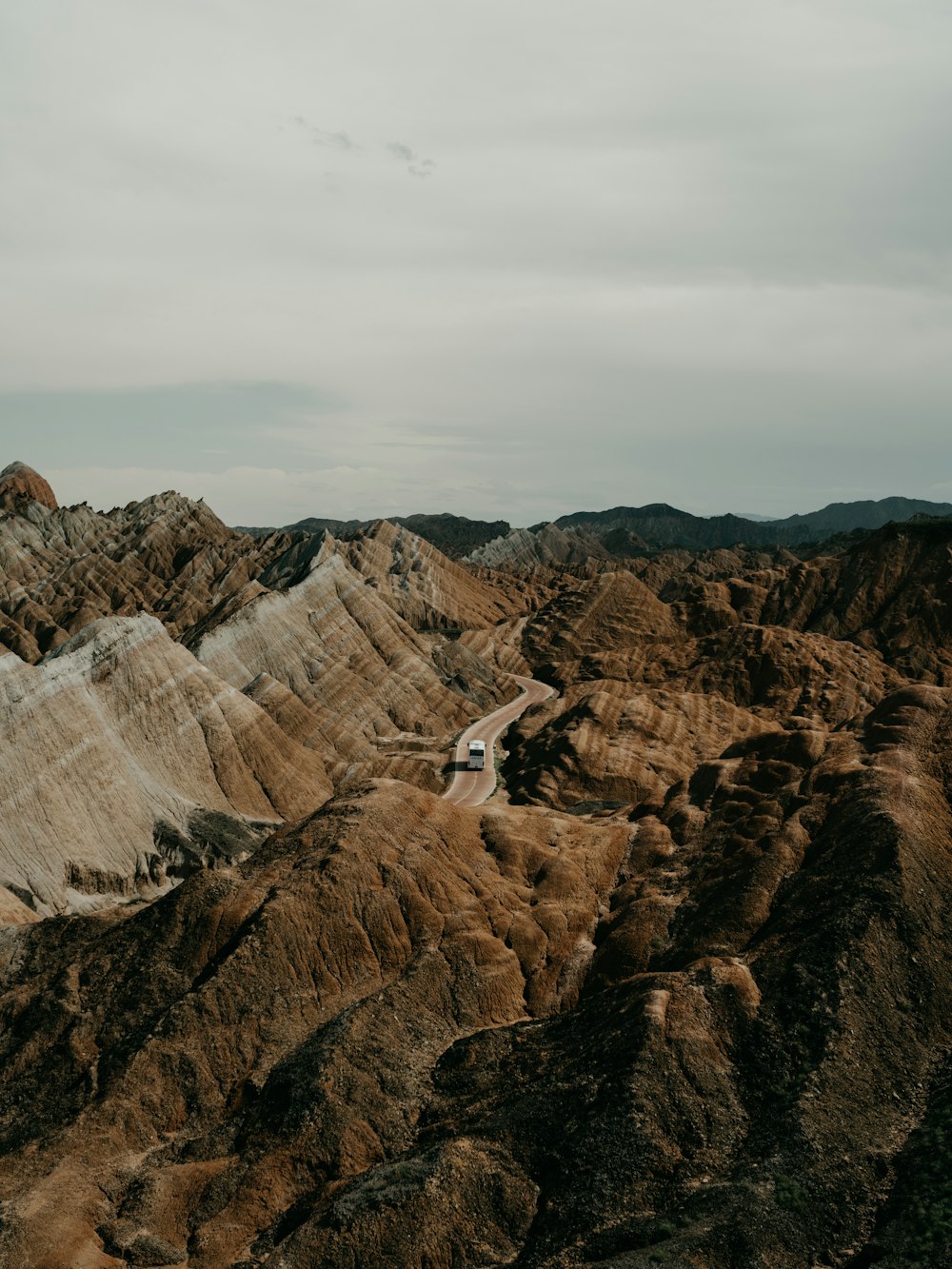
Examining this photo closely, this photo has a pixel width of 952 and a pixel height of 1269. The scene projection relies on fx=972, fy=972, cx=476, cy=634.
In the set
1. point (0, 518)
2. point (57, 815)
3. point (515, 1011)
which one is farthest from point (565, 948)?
point (0, 518)

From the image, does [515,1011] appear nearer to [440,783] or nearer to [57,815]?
[57,815]

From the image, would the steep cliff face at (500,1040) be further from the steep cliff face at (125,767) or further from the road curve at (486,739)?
the road curve at (486,739)

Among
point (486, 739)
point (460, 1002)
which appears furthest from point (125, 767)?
point (486, 739)

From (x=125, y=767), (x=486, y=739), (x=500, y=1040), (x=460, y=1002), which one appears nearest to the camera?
(x=500, y=1040)

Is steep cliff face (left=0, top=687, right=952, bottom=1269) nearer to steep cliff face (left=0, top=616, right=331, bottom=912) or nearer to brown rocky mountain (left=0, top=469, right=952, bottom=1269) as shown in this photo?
brown rocky mountain (left=0, top=469, right=952, bottom=1269)

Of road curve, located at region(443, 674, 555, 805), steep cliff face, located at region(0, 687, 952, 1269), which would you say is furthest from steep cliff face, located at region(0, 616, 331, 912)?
steep cliff face, located at region(0, 687, 952, 1269)

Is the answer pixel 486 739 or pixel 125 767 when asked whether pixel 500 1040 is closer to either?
pixel 125 767
